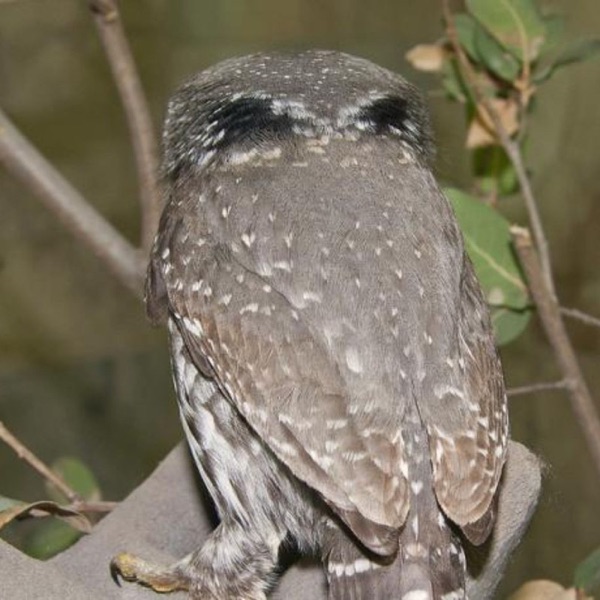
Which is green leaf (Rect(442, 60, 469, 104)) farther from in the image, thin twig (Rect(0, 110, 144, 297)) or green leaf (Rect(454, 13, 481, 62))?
thin twig (Rect(0, 110, 144, 297))

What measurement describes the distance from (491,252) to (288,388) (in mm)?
805

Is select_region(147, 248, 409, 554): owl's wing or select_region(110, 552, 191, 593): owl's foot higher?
select_region(147, 248, 409, 554): owl's wing

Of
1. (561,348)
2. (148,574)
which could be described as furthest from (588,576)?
(148,574)

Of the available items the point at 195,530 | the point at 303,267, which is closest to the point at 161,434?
the point at 195,530

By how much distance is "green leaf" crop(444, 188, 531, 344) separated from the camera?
7.95 ft

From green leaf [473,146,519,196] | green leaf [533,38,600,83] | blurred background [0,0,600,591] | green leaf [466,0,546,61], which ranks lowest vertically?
blurred background [0,0,600,591]

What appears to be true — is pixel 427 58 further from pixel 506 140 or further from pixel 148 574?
pixel 148 574

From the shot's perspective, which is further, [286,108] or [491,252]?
[491,252]

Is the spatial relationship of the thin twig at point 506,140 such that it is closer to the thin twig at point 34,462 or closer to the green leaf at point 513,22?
the green leaf at point 513,22

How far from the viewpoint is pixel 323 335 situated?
5.85 feet

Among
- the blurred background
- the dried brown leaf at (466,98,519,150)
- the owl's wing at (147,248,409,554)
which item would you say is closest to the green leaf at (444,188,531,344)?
the dried brown leaf at (466,98,519,150)

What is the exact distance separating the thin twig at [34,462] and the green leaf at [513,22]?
1095mm

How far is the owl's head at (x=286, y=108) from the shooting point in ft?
6.61

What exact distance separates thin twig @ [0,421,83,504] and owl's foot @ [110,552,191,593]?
0.24 m
